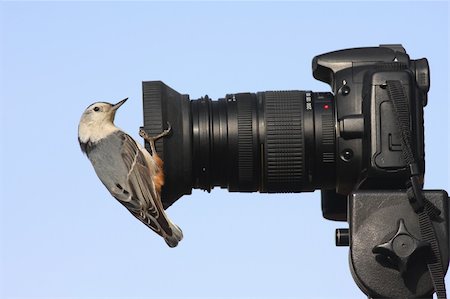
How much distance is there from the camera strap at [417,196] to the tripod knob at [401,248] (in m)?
0.04

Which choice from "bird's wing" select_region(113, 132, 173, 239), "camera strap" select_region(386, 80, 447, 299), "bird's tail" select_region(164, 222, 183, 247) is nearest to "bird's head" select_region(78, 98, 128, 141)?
"bird's wing" select_region(113, 132, 173, 239)

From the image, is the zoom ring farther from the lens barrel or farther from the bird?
the bird

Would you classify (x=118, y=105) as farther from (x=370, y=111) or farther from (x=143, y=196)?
(x=370, y=111)

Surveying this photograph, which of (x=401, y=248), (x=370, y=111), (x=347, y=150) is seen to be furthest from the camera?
(x=347, y=150)

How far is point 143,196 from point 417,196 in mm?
990

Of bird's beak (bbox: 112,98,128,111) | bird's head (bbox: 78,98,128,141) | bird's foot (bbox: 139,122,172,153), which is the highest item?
bird's beak (bbox: 112,98,128,111)

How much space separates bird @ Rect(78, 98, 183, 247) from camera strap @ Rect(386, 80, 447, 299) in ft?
2.71

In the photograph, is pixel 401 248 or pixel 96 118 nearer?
pixel 401 248

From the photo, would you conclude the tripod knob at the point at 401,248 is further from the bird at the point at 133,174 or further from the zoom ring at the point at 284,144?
the bird at the point at 133,174

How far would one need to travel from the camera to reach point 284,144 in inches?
137

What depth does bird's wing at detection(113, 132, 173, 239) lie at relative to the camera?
3455 millimetres

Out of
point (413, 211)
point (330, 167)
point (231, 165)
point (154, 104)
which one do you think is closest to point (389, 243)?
point (413, 211)

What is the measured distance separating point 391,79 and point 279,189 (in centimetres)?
60

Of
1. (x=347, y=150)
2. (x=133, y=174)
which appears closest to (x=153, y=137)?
(x=133, y=174)
